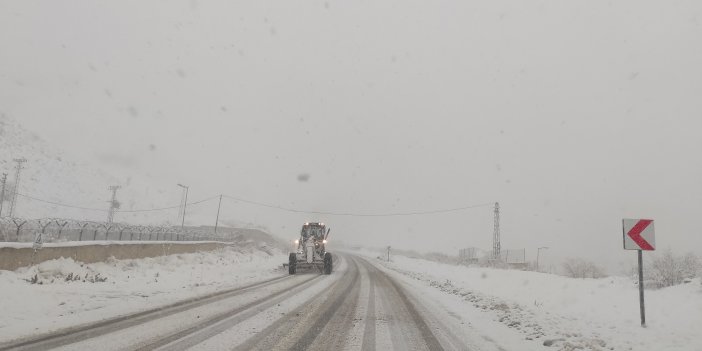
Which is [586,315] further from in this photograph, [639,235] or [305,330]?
[305,330]

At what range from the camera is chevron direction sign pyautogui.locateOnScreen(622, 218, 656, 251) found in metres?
9.10

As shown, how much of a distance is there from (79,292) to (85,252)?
5686 millimetres

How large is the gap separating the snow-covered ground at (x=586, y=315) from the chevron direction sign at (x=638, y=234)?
5.47ft

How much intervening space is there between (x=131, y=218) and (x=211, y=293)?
4168 inches

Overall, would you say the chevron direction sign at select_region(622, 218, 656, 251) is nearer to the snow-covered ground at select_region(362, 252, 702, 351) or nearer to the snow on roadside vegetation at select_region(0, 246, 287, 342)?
the snow-covered ground at select_region(362, 252, 702, 351)

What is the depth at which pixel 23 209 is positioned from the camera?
221ft

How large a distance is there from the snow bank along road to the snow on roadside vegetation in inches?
28.3

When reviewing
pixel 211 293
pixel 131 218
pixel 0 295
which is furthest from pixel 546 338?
pixel 131 218

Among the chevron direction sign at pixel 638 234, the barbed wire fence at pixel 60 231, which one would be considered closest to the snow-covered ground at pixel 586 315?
the chevron direction sign at pixel 638 234

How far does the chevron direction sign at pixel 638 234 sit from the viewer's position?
29.9ft

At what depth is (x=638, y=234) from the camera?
30.3 feet

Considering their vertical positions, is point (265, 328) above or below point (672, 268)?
below

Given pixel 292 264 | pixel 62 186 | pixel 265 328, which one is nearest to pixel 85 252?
pixel 292 264

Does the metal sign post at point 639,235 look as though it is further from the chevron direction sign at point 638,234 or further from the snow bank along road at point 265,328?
the snow bank along road at point 265,328
